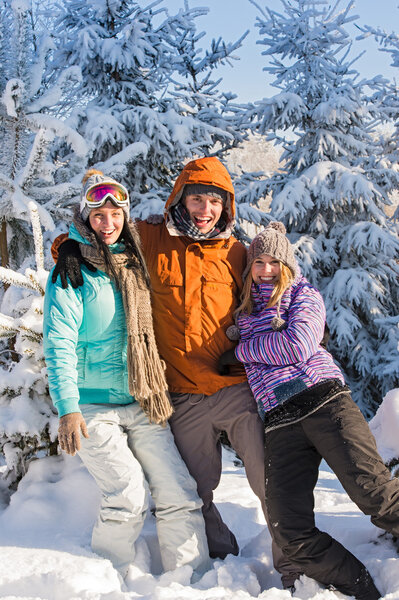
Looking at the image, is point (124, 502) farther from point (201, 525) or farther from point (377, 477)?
point (377, 477)

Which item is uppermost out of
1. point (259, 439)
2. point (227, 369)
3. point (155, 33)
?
point (155, 33)

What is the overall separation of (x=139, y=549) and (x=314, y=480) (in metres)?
1.22

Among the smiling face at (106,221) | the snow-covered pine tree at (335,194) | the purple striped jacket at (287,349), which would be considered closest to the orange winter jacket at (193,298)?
the purple striped jacket at (287,349)

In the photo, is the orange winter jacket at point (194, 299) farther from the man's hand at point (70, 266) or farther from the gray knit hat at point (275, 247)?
the man's hand at point (70, 266)

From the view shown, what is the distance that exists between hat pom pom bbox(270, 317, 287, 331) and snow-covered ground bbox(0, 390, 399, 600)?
1.13m

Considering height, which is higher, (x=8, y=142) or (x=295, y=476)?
(x=8, y=142)

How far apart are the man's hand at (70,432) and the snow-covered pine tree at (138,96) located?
5759 millimetres

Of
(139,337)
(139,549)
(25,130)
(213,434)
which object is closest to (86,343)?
(139,337)

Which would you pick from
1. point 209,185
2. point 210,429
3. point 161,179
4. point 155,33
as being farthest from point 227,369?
point 155,33

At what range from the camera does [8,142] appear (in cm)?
539

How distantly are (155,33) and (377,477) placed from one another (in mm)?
9441

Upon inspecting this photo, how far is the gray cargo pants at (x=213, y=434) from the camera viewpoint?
3.11 m

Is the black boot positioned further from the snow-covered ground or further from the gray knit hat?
the gray knit hat

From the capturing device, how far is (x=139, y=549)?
10.3 feet
